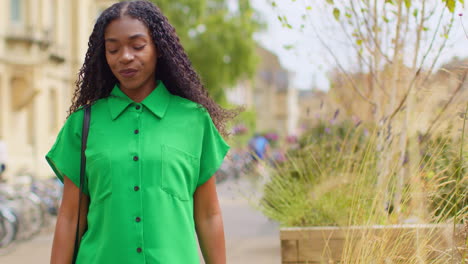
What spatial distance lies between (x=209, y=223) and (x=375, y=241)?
4.52 ft

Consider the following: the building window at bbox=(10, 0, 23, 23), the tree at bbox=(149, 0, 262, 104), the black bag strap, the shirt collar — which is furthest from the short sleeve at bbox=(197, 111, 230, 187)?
the tree at bbox=(149, 0, 262, 104)

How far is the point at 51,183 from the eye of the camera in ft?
46.8

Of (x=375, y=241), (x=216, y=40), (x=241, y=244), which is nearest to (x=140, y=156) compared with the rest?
(x=375, y=241)

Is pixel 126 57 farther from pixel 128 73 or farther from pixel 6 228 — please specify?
pixel 6 228

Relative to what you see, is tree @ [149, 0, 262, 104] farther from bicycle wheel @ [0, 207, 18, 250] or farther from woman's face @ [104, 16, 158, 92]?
woman's face @ [104, 16, 158, 92]

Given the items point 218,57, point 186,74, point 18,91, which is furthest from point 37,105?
point 186,74

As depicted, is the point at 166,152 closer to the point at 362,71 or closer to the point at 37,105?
the point at 362,71

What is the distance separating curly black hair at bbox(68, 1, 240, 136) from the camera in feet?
8.35

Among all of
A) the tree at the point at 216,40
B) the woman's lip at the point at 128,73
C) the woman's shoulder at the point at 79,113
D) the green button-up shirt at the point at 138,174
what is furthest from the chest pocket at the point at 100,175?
the tree at the point at 216,40

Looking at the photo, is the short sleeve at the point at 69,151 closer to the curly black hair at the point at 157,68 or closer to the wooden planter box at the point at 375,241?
the curly black hair at the point at 157,68

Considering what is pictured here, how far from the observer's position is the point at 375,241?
3.70 meters

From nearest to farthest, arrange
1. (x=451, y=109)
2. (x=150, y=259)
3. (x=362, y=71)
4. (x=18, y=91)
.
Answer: (x=150, y=259) → (x=451, y=109) → (x=362, y=71) → (x=18, y=91)

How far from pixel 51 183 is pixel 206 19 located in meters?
22.6

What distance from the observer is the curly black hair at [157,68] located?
8.35 feet
